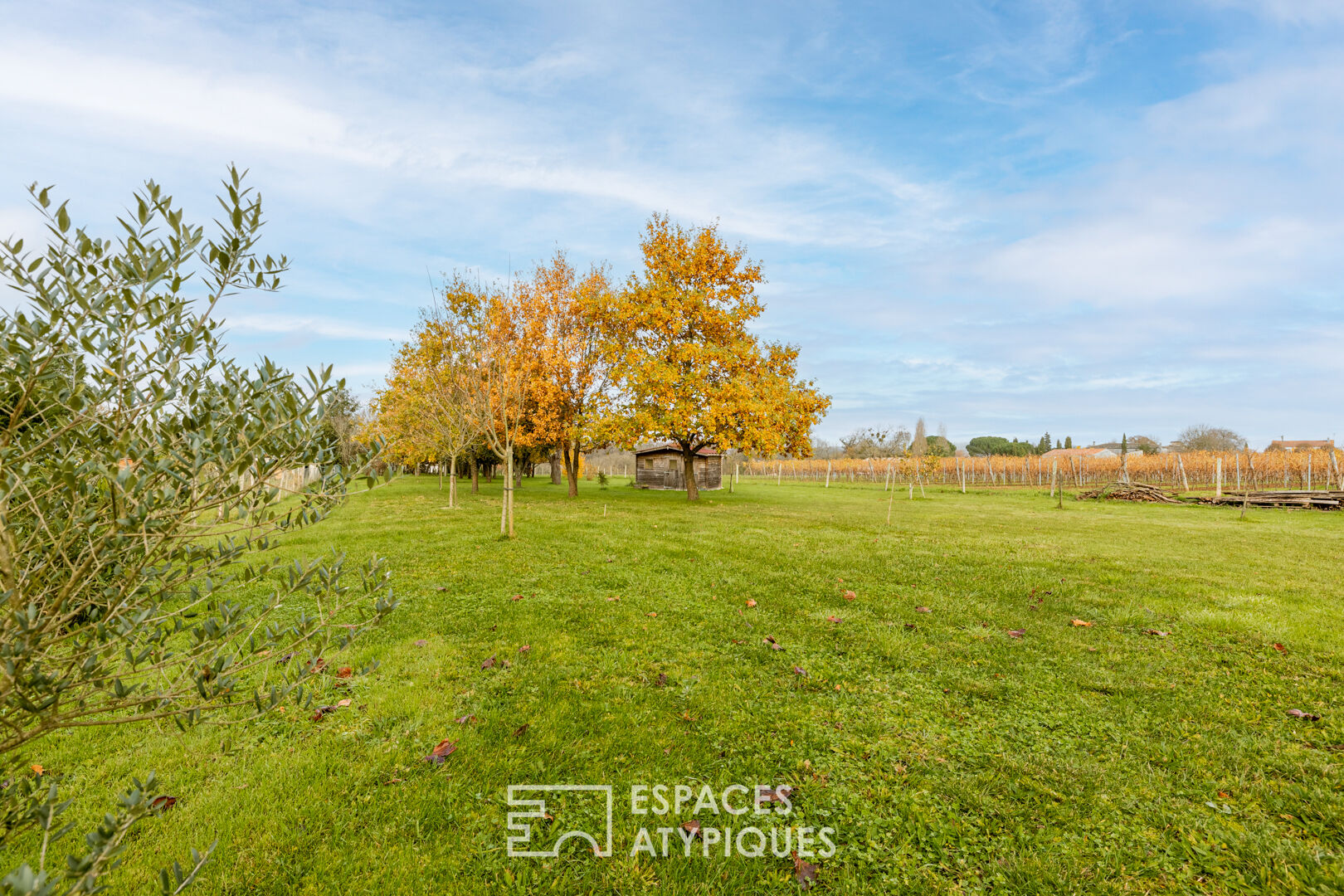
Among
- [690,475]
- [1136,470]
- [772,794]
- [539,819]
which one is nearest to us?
[539,819]

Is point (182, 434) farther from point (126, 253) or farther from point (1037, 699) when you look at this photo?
point (1037, 699)

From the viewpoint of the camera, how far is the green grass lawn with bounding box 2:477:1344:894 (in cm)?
306

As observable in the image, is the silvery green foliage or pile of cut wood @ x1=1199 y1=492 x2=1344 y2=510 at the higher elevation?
the silvery green foliage

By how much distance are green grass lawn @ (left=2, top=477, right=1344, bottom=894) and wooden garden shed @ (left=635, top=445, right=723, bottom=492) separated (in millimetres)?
29646

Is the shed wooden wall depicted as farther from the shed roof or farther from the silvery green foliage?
the silvery green foliage

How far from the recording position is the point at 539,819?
3.38 m

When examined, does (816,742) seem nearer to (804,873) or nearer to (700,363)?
(804,873)

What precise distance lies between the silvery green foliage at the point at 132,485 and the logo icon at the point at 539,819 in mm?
1592

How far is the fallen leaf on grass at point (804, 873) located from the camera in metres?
2.99

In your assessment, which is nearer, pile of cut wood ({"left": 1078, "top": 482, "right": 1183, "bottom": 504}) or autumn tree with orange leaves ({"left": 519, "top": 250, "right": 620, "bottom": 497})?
autumn tree with orange leaves ({"left": 519, "top": 250, "right": 620, "bottom": 497})

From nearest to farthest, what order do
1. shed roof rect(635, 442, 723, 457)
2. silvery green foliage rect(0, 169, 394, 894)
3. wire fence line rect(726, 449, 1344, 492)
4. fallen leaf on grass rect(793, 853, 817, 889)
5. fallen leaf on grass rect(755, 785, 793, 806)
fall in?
silvery green foliage rect(0, 169, 394, 894) < fallen leaf on grass rect(793, 853, 817, 889) < fallen leaf on grass rect(755, 785, 793, 806) < wire fence line rect(726, 449, 1344, 492) < shed roof rect(635, 442, 723, 457)

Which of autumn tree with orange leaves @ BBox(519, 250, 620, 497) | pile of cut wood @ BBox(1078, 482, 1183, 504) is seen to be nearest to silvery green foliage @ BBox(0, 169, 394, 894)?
autumn tree with orange leaves @ BBox(519, 250, 620, 497)

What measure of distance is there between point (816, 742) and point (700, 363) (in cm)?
1747

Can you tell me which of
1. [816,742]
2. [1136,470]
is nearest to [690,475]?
[816,742]
